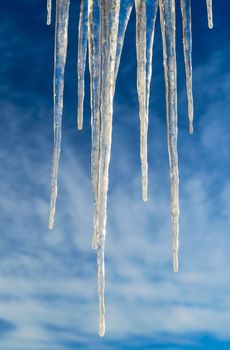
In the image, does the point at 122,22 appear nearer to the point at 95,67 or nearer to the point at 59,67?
the point at 95,67

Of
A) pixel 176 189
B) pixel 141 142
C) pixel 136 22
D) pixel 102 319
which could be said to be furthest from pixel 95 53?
pixel 102 319

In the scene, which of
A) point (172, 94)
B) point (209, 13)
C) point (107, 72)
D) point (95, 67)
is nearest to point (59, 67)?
point (95, 67)

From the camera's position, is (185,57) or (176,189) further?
(185,57)

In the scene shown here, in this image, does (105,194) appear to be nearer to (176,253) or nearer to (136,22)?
(176,253)

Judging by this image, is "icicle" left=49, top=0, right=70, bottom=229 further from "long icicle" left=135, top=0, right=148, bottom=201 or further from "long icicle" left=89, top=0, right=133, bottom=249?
"long icicle" left=135, top=0, right=148, bottom=201

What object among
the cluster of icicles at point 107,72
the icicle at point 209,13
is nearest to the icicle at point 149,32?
the cluster of icicles at point 107,72

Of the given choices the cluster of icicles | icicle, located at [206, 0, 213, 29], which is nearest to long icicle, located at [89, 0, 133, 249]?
the cluster of icicles
